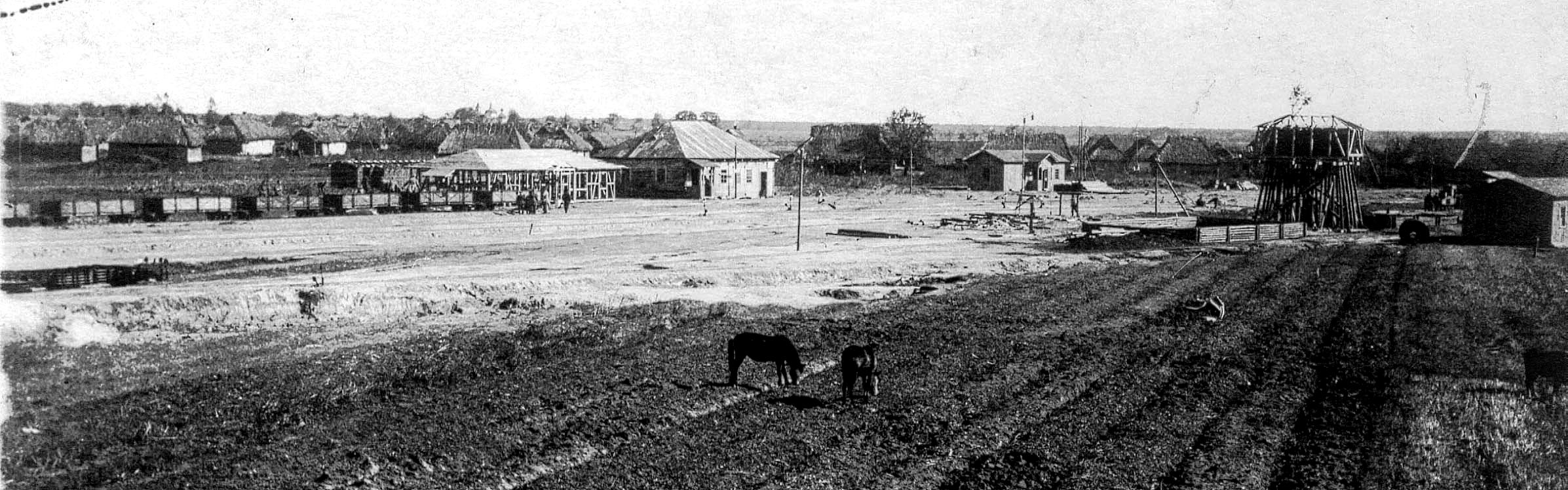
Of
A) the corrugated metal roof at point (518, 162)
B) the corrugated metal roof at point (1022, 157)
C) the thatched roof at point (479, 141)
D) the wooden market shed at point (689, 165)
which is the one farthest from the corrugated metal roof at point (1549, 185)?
the thatched roof at point (479, 141)

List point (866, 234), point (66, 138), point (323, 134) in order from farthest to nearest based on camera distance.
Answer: point (323, 134), point (66, 138), point (866, 234)

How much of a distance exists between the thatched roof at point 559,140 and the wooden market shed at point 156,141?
18.0 meters

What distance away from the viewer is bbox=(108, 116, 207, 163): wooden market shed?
58188mm

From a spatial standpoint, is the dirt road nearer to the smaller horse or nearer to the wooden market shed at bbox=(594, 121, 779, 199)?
the smaller horse

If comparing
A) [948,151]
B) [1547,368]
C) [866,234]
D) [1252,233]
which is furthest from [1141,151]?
[1547,368]

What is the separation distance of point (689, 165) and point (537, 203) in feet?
35.8

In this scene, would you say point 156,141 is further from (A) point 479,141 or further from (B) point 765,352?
(B) point 765,352

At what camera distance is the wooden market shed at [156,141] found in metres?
58.2

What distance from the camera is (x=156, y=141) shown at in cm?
5966

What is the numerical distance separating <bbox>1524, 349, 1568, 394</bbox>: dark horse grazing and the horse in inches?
317

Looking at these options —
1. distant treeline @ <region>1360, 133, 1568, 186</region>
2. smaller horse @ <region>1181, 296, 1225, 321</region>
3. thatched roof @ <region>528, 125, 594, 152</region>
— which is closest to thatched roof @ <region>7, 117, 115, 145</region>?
thatched roof @ <region>528, 125, 594, 152</region>

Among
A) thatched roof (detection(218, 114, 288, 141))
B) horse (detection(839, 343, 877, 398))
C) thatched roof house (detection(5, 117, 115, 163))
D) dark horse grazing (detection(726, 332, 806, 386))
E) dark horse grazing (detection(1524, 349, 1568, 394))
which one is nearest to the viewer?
horse (detection(839, 343, 877, 398))

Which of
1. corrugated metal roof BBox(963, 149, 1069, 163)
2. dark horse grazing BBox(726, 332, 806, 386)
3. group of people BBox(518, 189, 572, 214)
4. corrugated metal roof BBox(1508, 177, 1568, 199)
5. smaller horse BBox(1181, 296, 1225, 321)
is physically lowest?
smaller horse BBox(1181, 296, 1225, 321)

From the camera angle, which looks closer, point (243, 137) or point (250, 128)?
point (243, 137)
